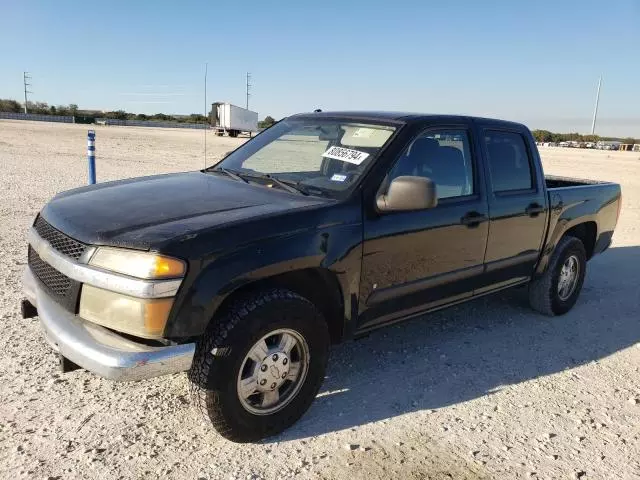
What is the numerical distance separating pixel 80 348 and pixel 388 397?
6.39ft

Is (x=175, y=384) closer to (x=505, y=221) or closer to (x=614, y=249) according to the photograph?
(x=505, y=221)

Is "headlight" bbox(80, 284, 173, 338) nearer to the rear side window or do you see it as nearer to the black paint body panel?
the black paint body panel

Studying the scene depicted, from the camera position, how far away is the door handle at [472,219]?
13.1 feet

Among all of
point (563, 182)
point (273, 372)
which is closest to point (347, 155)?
point (273, 372)

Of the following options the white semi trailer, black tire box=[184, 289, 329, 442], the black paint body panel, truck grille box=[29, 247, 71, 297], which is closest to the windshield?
the black paint body panel

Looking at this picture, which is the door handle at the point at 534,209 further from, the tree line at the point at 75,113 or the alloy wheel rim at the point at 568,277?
the tree line at the point at 75,113

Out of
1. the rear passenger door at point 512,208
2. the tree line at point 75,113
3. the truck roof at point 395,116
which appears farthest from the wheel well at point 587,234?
the tree line at point 75,113

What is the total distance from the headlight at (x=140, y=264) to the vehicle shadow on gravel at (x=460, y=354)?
1221 millimetres

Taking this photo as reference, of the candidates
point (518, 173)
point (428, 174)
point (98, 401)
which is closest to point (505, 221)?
point (518, 173)

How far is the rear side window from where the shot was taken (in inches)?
174

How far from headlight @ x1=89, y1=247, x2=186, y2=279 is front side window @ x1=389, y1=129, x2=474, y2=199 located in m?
1.75

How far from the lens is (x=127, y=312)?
258cm

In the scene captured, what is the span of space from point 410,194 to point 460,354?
5.61 ft

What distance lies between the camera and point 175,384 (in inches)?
140
